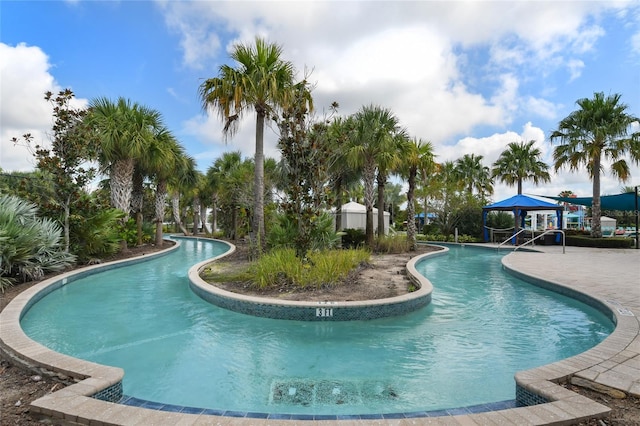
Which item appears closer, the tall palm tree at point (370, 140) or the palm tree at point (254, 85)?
the palm tree at point (254, 85)

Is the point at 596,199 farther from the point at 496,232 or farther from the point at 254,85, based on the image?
the point at 254,85

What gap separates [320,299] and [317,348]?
1646 millimetres

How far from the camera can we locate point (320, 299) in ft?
20.4

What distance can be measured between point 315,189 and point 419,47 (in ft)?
15.8

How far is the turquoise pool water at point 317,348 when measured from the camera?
130 inches

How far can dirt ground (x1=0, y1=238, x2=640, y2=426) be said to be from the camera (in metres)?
2.50

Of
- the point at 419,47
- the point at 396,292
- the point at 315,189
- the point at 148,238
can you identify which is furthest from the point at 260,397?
the point at 148,238

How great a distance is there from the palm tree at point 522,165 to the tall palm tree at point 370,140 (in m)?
14.8

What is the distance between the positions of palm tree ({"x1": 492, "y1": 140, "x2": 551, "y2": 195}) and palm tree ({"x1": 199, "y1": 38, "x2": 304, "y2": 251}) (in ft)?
67.4

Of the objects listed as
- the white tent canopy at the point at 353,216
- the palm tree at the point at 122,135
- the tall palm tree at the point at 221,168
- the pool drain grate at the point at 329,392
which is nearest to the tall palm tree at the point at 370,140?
the white tent canopy at the point at 353,216

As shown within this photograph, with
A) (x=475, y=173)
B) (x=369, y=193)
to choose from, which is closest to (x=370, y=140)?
(x=369, y=193)

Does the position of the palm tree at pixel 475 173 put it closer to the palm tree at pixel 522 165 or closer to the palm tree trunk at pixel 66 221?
the palm tree at pixel 522 165

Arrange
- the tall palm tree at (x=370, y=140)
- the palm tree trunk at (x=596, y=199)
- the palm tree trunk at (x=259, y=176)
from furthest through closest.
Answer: the palm tree trunk at (x=596, y=199) → the tall palm tree at (x=370, y=140) → the palm tree trunk at (x=259, y=176)

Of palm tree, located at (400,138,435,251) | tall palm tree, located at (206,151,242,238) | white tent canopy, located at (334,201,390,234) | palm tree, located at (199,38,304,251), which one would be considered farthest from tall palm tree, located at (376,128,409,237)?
tall palm tree, located at (206,151,242,238)
